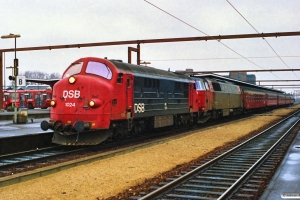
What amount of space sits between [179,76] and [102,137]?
9096mm

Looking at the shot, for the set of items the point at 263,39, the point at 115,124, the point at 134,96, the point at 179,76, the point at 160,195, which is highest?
the point at 263,39

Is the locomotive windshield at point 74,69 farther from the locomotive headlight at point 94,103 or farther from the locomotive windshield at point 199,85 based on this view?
the locomotive windshield at point 199,85

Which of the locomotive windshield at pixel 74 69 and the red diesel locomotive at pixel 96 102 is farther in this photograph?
the locomotive windshield at pixel 74 69

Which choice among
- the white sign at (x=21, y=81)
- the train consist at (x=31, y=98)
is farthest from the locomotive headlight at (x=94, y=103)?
the train consist at (x=31, y=98)

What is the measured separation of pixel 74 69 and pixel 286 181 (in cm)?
936

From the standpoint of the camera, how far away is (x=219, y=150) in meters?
14.9

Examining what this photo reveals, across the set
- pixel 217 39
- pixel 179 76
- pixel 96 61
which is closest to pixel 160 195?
pixel 96 61

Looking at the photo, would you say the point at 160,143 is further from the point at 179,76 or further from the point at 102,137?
the point at 179,76

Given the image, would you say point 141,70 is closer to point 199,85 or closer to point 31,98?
point 199,85

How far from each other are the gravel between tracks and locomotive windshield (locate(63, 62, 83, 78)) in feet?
13.4

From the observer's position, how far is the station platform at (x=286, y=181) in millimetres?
7713

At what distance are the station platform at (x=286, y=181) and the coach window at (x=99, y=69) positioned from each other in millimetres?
7085

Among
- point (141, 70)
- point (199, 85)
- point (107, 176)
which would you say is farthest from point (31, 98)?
point (107, 176)

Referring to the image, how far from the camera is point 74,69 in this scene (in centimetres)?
1501
